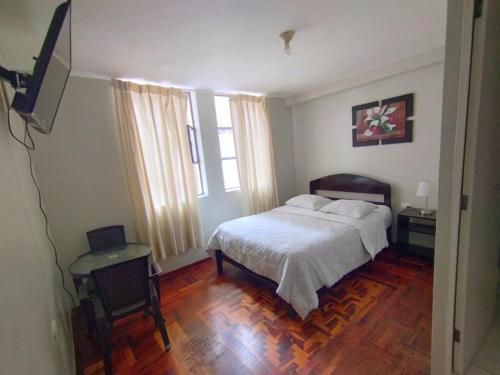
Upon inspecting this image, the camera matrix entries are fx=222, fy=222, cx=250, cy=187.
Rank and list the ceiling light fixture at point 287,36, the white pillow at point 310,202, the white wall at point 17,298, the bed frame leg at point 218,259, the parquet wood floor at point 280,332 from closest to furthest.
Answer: the white wall at point 17,298, the parquet wood floor at point 280,332, the ceiling light fixture at point 287,36, the bed frame leg at point 218,259, the white pillow at point 310,202

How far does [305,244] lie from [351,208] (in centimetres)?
115

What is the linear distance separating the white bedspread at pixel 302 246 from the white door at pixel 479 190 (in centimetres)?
97

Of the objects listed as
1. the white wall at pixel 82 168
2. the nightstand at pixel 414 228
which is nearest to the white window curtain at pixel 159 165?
the white wall at pixel 82 168

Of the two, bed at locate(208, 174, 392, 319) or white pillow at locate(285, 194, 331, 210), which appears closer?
bed at locate(208, 174, 392, 319)

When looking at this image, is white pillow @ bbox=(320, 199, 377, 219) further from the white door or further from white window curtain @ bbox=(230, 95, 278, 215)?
the white door

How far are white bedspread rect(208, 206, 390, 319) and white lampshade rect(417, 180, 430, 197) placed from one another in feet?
1.56

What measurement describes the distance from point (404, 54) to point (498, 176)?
197 cm

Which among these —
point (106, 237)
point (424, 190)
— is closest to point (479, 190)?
point (424, 190)

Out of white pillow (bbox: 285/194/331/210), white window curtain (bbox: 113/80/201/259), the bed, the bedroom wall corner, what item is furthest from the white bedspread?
the bedroom wall corner

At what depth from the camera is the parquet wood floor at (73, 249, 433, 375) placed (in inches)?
63.4

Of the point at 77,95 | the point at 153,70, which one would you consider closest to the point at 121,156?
the point at 77,95

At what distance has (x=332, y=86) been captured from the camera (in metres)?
3.49

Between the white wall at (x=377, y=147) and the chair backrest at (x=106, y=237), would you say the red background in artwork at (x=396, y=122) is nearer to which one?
the white wall at (x=377, y=147)

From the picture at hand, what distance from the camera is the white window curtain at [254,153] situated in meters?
3.60
